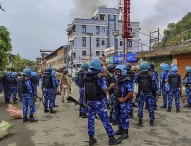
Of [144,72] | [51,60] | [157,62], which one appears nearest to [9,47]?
[144,72]

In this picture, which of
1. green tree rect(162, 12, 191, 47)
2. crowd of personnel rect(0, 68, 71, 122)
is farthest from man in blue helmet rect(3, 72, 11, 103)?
green tree rect(162, 12, 191, 47)

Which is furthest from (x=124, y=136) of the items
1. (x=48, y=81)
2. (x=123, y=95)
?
(x=48, y=81)

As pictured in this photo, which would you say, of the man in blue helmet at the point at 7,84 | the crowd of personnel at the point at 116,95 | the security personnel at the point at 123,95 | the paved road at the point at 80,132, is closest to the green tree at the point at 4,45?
the man in blue helmet at the point at 7,84

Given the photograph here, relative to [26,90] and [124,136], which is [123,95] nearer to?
[124,136]

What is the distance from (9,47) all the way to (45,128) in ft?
29.1

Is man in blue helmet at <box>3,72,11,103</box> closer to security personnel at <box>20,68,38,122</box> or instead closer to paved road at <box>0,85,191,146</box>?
paved road at <box>0,85,191,146</box>

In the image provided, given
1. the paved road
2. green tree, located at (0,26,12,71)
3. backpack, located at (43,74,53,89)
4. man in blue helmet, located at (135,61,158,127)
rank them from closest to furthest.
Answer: the paved road < man in blue helmet, located at (135,61,158,127) < backpack, located at (43,74,53,89) < green tree, located at (0,26,12,71)

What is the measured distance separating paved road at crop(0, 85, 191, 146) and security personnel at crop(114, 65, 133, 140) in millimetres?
346

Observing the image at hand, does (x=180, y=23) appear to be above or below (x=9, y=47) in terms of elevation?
above

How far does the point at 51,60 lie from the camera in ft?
320

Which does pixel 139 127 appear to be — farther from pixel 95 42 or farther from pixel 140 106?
pixel 95 42

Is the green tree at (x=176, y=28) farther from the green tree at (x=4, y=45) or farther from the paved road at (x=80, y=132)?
the paved road at (x=80, y=132)

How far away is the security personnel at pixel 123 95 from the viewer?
7.64 metres

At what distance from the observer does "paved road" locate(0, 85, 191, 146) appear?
291 inches
